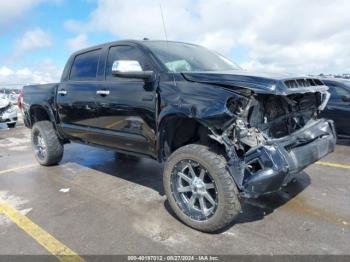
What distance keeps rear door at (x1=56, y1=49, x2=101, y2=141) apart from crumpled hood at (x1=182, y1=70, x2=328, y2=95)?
182cm

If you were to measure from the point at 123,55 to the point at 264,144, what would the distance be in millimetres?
2365

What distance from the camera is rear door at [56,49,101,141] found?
5055 mm

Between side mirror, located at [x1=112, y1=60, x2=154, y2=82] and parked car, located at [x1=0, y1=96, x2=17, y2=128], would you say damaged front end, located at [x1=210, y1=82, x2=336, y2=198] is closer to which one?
side mirror, located at [x1=112, y1=60, x2=154, y2=82]

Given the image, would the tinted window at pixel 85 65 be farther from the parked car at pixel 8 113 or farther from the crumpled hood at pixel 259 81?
the parked car at pixel 8 113

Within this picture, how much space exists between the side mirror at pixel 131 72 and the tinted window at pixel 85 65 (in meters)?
1.23

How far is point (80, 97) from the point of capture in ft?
17.1

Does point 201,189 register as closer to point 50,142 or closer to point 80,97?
point 80,97

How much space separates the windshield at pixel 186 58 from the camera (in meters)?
4.21

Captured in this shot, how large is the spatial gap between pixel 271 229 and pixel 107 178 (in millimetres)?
2885

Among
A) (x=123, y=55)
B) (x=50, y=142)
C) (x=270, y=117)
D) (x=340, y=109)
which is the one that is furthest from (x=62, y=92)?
(x=340, y=109)

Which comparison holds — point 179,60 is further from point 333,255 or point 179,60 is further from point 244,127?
point 333,255

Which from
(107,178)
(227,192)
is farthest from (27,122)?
(227,192)

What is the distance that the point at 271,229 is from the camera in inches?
141

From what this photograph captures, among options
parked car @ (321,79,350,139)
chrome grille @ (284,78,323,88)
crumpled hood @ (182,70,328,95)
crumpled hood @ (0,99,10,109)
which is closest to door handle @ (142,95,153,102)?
crumpled hood @ (182,70,328,95)
